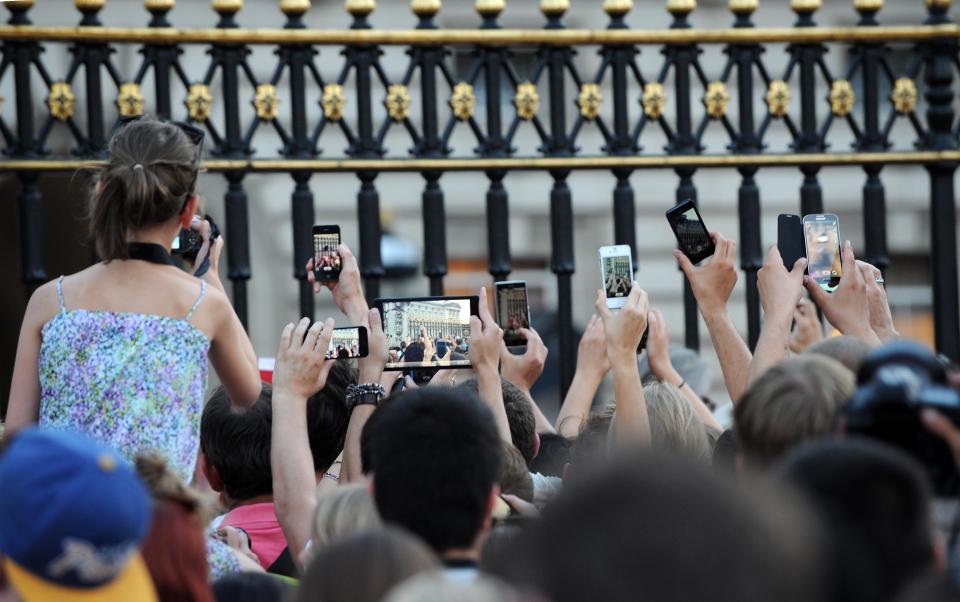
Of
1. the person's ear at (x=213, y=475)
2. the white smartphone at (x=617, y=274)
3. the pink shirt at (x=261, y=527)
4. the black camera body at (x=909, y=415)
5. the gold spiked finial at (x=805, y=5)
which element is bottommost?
the pink shirt at (x=261, y=527)

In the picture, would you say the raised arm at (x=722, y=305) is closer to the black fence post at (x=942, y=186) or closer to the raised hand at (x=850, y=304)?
the raised hand at (x=850, y=304)

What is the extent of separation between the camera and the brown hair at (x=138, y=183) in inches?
141

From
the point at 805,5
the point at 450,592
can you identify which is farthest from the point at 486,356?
the point at 805,5

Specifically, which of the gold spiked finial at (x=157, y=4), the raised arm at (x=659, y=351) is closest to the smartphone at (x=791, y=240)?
the raised arm at (x=659, y=351)

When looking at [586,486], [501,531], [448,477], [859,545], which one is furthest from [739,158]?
[586,486]

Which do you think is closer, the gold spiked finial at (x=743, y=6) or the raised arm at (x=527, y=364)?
the raised arm at (x=527, y=364)

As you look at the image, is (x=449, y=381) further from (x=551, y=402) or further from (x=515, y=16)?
(x=515, y=16)

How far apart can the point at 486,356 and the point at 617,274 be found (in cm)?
56

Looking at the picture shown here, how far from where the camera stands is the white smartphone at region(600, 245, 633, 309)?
4.48 m

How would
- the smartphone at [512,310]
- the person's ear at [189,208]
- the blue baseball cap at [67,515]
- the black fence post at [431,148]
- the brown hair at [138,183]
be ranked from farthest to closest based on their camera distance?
the black fence post at [431,148], the smartphone at [512,310], the person's ear at [189,208], the brown hair at [138,183], the blue baseball cap at [67,515]

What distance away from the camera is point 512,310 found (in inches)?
189

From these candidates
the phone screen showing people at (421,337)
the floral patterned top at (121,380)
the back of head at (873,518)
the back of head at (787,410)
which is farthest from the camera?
the phone screen showing people at (421,337)

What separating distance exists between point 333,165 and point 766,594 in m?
4.34

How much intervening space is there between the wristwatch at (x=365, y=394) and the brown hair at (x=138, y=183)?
635 mm
